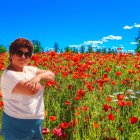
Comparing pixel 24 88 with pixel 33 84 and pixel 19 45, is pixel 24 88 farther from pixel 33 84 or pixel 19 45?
pixel 19 45

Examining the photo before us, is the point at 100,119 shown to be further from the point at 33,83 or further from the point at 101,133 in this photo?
the point at 33,83

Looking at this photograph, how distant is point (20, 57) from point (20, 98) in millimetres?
314

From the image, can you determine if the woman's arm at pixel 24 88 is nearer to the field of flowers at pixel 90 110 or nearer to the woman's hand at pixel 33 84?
the woman's hand at pixel 33 84

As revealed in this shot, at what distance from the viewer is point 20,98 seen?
343 centimetres

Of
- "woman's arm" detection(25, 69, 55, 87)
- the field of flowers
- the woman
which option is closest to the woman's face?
the woman

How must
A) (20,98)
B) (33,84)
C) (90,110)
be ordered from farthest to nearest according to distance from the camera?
(90,110), (20,98), (33,84)

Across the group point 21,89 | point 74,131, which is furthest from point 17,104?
point 74,131

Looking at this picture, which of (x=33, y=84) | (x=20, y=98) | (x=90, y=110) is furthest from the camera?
(x=90, y=110)

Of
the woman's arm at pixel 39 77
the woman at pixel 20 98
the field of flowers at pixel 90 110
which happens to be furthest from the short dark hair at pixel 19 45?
the field of flowers at pixel 90 110

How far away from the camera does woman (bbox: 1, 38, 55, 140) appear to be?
340 centimetres

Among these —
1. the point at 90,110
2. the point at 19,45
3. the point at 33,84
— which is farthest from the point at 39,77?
the point at 90,110

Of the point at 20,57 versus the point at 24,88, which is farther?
the point at 20,57

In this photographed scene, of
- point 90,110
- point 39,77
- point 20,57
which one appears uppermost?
point 20,57

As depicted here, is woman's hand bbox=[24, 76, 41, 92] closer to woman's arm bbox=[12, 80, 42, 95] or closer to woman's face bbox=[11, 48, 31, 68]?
woman's arm bbox=[12, 80, 42, 95]
